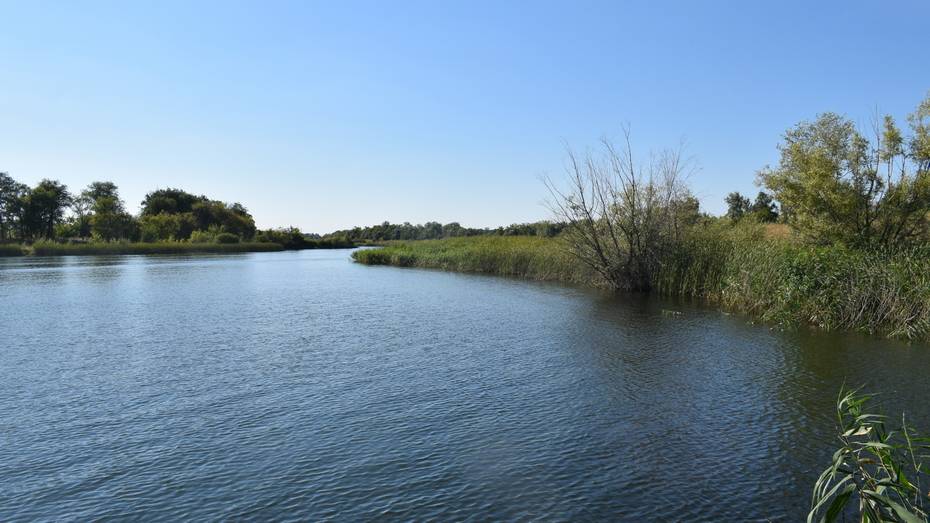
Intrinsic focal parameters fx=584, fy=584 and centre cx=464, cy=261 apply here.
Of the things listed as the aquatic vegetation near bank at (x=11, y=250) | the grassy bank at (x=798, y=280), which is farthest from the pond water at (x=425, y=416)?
the aquatic vegetation near bank at (x=11, y=250)

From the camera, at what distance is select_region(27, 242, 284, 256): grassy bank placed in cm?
6222

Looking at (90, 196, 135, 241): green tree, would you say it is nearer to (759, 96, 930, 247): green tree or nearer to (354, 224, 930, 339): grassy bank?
(354, 224, 930, 339): grassy bank

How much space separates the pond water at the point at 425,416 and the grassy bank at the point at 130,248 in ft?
180

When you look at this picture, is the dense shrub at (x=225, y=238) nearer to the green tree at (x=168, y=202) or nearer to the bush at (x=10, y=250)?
the green tree at (x=168, y=202)

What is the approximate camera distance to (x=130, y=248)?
220 feet

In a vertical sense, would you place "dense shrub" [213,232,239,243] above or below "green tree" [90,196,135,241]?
below

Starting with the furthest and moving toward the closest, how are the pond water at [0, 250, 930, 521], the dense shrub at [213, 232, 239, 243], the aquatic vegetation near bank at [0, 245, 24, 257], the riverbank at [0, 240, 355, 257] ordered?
the dense shrub at [213, 232, 239, 243]
the riverbank at [0, 240, 355, 257]
the aquatic vegetation near bank at [0, 245, 24, 257]
the pond water at [0, 250, 930, 521]

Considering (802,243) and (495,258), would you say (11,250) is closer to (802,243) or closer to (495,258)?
(495,258)

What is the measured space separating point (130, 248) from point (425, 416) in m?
69.8

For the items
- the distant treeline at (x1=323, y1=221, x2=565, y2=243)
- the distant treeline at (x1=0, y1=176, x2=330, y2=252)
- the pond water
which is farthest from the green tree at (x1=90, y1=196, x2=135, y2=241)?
the pond water

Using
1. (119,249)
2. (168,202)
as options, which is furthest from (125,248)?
(168,202)

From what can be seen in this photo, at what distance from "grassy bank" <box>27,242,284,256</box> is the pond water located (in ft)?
180

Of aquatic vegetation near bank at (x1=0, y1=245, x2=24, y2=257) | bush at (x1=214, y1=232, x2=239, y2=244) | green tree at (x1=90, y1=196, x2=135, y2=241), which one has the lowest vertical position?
aquatic vegetation near bank at (x1=0, y1=245, x2=24, y2=257)

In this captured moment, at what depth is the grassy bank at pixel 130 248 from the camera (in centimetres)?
6222
